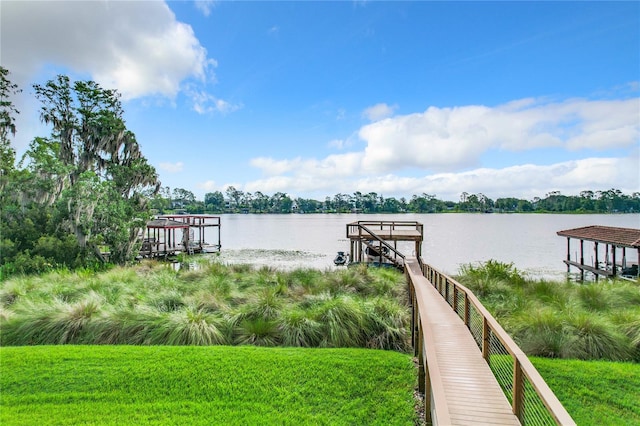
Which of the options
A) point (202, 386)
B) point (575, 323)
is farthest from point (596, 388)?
point (202, 386)

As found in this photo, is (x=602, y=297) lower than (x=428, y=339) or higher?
lower

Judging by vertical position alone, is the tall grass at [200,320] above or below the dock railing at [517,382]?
below

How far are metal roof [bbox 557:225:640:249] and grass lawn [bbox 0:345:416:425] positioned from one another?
63.1 ft

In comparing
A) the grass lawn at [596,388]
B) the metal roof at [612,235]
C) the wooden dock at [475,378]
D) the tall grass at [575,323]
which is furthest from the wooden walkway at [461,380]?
the metal roof at [612,235]

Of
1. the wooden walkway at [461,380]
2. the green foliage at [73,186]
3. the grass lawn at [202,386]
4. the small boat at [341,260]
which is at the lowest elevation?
the small boat at [341,260]

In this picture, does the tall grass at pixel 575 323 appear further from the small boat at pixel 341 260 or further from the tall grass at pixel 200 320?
the small boat at pixel 341 260

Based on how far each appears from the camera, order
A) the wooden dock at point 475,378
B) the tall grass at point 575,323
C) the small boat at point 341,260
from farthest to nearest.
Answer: the small boat at point 341,260 < the tall grass at point 575,323 < the wooden dock at point 475,378

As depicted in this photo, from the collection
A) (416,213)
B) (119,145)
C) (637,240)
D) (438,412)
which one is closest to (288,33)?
(119,145)

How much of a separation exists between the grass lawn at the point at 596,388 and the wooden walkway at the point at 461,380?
154cm

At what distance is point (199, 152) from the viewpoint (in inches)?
1120

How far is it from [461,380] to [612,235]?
2331cm

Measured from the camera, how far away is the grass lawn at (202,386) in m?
4.54

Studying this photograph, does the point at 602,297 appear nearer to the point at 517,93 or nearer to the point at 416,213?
the point at 517,93

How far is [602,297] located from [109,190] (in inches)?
867
